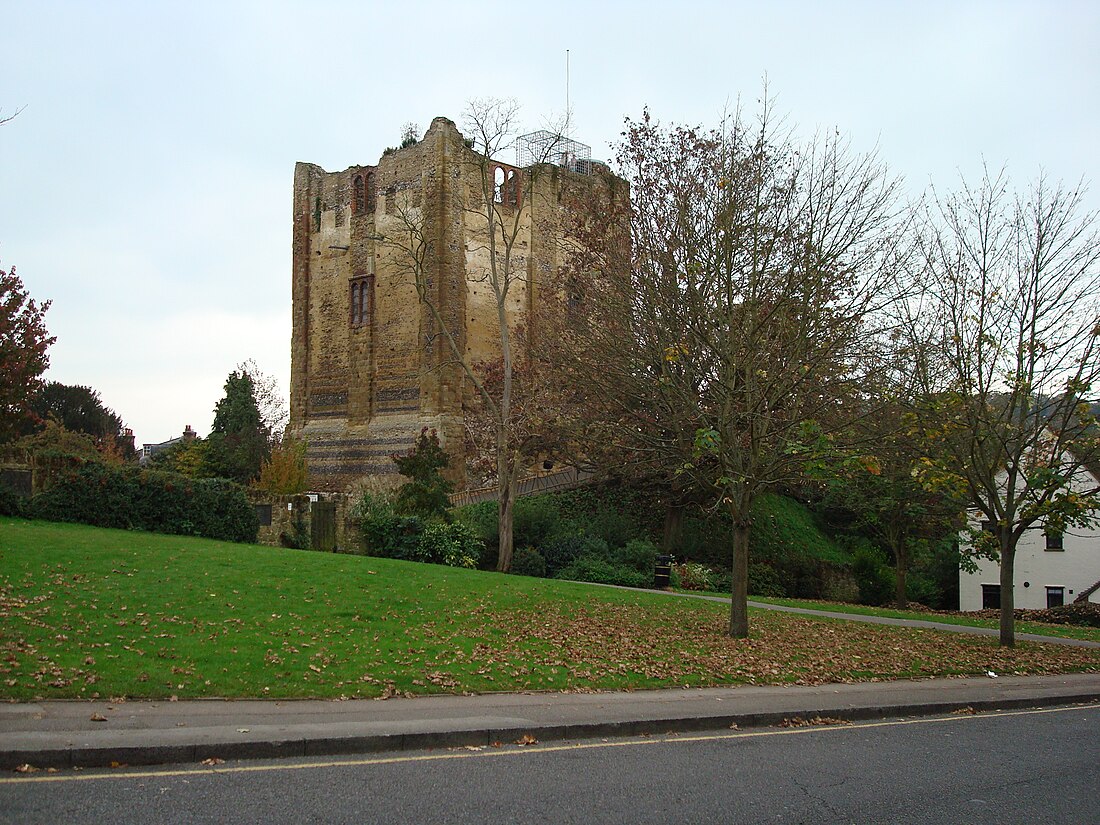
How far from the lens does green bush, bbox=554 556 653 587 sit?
27688 millimetres

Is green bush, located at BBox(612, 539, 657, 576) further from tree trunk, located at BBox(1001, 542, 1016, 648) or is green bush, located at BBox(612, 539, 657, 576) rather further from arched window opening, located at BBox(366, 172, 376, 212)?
arched window opening, located at BBox(366, 172, 376, 212)

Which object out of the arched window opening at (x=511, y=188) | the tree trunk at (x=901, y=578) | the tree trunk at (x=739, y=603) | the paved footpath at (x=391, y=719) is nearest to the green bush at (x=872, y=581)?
the tree trunk at (x=901, y=578)

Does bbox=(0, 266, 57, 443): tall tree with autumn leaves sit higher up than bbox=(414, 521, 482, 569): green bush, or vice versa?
bbox=(0, 266, 57, 443): tall tree with autumn leaves

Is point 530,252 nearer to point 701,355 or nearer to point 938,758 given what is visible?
point 701,355

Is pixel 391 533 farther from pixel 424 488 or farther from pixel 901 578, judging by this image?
pixel 901 578

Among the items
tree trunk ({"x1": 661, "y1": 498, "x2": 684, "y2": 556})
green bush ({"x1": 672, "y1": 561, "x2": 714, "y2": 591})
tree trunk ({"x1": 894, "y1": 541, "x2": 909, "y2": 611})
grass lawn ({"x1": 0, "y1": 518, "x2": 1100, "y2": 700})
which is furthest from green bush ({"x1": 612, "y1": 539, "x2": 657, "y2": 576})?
tree trunk ({"x1": 894, "y1": 541, "x2": 909, "y2": 611})

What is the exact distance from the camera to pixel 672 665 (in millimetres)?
13547

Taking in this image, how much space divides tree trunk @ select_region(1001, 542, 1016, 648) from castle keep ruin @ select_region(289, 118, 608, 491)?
27.6 metres

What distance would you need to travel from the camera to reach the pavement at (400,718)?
7453 millimetres

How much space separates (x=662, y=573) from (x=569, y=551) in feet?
10.2

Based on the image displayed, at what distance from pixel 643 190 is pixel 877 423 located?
655cm

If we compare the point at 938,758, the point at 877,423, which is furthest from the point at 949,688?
the point at 877,423

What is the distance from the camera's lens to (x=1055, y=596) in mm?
39781

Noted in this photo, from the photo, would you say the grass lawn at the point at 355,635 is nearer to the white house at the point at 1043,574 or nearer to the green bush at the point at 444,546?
the green bush at the point at 444,546
